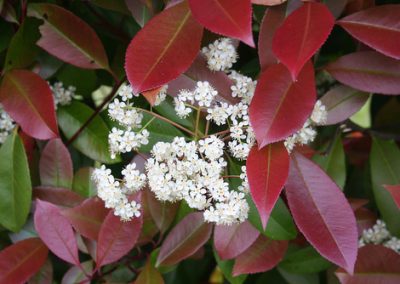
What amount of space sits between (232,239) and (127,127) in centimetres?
24

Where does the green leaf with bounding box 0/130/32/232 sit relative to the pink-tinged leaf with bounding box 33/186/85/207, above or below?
above

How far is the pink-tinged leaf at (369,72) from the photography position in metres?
0.99

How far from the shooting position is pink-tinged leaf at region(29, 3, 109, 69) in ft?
3.39

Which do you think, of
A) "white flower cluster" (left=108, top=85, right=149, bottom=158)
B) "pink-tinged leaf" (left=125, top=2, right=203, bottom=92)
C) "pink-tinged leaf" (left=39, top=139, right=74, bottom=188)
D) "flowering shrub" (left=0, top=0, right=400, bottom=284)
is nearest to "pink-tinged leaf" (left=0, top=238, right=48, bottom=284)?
"flowering shrub" (left=0, top=0, right=400, bottom=284)

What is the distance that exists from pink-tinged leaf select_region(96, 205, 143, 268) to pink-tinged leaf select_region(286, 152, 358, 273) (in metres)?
0.25

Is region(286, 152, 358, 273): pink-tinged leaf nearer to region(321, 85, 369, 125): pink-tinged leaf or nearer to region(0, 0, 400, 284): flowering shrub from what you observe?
region(0, 0, 400, 284): flowering shrub

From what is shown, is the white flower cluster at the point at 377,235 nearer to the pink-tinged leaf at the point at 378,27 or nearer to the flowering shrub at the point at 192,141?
the flowering shrub at the point at 192,141

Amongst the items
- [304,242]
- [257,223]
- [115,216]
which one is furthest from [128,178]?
[304,242]

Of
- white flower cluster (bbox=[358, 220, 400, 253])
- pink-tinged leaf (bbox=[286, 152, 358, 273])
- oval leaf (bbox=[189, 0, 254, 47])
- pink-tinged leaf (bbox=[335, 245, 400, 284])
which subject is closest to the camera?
oval leaf (bbox=[189, 0, 254, 47])

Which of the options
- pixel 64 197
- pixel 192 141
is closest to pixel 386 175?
pixel 192 141

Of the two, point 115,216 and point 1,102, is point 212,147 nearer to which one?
point 115,216

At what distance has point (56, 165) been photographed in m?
1.09

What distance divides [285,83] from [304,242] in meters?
0.40

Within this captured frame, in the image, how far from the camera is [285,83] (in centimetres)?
85
